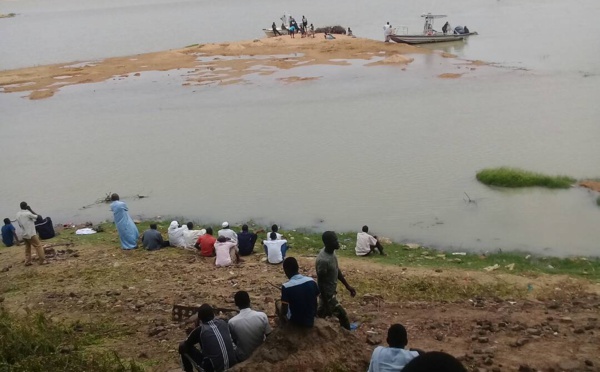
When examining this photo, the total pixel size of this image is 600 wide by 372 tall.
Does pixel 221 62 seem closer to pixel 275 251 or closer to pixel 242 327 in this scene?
pixel 275 251

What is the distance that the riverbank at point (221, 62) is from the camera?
39094mm

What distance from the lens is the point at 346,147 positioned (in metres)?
21.9

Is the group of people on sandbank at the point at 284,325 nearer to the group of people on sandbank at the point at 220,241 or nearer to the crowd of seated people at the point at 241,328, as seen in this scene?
the crowd of seated people at the point at 241,328

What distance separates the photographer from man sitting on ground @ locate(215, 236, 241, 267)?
12514 millimetres

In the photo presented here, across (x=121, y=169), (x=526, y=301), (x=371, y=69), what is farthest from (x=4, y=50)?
(x=526, y=301)

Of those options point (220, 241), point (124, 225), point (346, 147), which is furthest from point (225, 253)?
point (346, 147)

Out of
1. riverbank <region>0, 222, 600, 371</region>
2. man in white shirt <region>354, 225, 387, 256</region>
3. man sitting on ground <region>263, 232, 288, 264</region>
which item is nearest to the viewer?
riverbank <region>0, 222, 600, 371</region>

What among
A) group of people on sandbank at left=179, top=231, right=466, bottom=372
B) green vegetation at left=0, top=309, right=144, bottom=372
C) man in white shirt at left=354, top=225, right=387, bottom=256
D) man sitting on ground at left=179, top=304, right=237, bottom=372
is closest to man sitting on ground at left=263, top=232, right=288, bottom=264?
man in white shirt at left=354, top=225, right=387, bottom=256

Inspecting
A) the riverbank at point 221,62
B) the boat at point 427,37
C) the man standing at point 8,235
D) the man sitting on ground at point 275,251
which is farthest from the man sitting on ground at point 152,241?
the boat at point 427,37

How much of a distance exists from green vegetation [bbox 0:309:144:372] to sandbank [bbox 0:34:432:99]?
28.0 metres

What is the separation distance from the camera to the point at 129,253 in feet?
45.5

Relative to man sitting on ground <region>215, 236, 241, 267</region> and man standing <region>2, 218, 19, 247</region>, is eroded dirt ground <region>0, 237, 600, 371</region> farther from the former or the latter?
man standing <region>2, 218, 19, 247</region>

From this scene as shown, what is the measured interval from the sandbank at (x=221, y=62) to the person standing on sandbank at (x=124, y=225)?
2242 centimetres

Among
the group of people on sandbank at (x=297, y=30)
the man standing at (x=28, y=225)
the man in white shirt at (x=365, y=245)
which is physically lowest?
the man in white shirt at (x=365, y=245)
